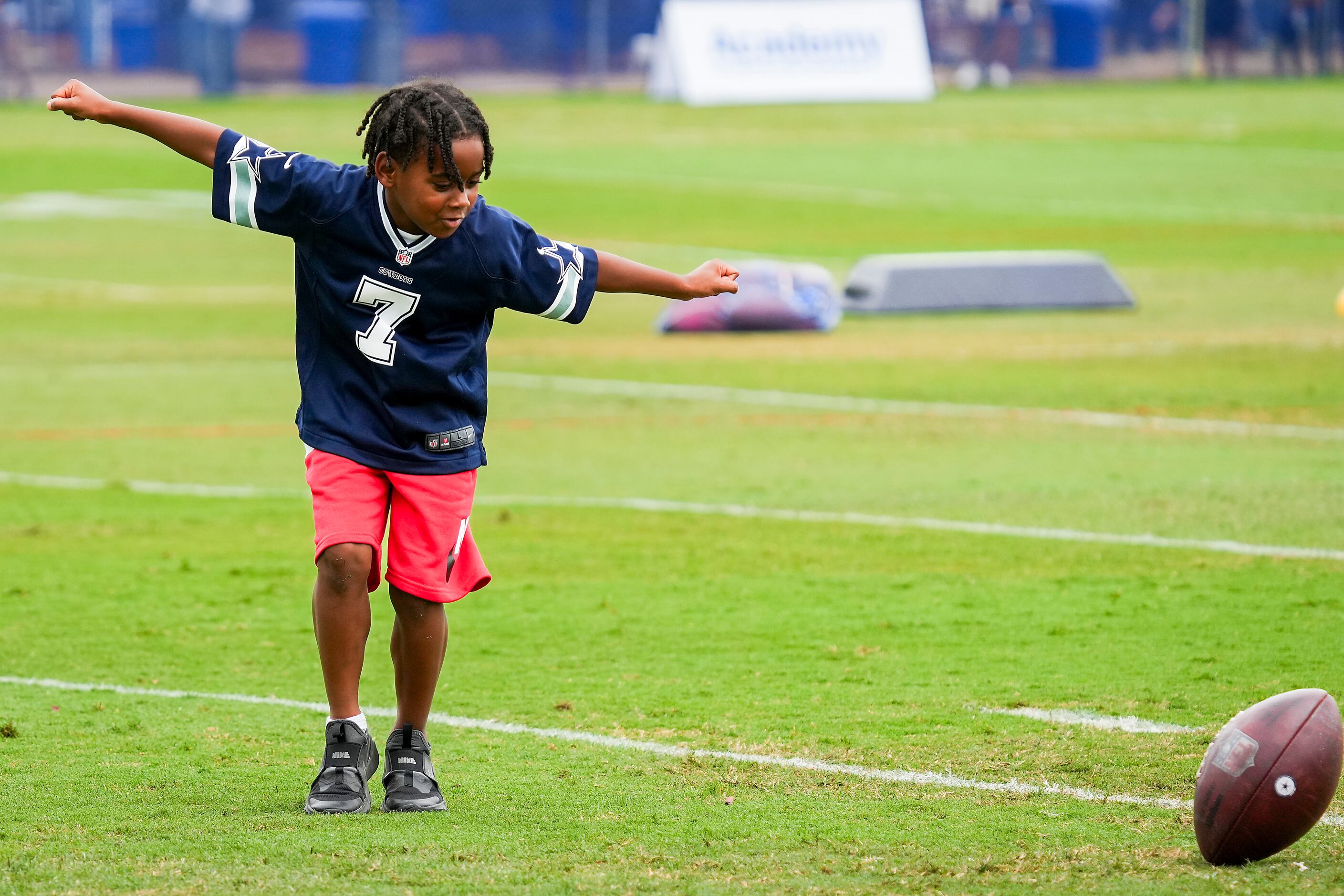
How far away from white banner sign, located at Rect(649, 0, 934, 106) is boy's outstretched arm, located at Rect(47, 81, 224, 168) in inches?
1553

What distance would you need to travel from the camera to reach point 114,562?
8859mm

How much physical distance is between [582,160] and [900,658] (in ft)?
92.2

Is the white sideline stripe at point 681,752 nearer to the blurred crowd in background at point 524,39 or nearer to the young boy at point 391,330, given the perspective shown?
the young boy at point 391,330

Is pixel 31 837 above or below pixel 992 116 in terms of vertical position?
above

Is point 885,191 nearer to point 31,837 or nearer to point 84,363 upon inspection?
point 84,363

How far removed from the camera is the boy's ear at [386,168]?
4934mm

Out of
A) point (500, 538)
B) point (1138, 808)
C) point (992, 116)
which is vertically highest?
point (1138, 808)

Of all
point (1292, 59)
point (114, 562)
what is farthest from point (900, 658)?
point (1292, 59)

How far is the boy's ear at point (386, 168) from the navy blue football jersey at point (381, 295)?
0.06 m

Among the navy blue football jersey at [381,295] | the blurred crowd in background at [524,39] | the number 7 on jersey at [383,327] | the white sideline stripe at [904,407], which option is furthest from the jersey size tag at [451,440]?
the blurred crowd in background at [524,39]

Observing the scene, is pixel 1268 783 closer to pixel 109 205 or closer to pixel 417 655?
pixel 417 655

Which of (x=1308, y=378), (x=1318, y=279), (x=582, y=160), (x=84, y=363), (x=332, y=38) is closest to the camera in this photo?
(x=1308, y=378)

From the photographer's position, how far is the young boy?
16.4 ft

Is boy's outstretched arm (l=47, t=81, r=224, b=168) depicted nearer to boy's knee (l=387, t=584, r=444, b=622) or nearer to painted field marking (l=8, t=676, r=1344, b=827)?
boy's knee (l=387, t=584, r=444, b=622)
